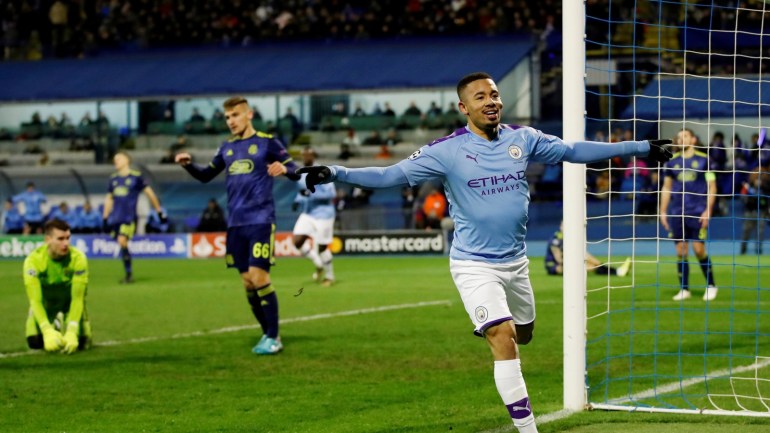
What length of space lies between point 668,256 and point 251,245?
18.8 metres

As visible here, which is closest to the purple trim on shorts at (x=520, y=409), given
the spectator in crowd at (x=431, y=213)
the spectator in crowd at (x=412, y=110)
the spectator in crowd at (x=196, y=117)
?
the spectator in crowd at (x=431, y=213)

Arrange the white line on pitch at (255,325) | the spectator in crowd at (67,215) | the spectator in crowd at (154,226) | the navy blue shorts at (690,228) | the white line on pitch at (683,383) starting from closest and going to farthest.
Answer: the white line on pitch at (683,383), the white line on pitch at (255,325), the navy blue shorts at (690,228), the spectator in crowd at (154,226), the spectator in crowd at (67,215)

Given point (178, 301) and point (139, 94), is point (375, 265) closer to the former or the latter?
point (178, 301)

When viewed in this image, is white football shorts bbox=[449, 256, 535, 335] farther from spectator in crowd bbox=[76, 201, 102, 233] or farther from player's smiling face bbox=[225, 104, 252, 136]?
spectator in crowd bbox=[76, 201, 102, 233]

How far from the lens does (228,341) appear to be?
44.2 ft

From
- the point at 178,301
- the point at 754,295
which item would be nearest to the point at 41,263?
the point at 178,301

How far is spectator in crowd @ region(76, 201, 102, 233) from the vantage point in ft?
120

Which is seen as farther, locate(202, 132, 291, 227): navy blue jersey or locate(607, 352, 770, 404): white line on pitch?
locate(202, 132, 291, 227): navy blue jersey

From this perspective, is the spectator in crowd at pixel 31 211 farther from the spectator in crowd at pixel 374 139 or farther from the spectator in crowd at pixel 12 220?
the spectator in crowd at pixel 374 139

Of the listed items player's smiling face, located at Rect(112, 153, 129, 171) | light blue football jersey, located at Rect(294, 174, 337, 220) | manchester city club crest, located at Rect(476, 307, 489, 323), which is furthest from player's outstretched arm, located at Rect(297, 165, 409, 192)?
player's smiling face, located at Rect(112, 153, 129, 171)

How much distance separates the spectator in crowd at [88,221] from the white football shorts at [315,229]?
15950 mm

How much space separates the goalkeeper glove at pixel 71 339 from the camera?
40.8 feet

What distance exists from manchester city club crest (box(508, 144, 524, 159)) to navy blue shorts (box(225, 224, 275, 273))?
5.14 meters

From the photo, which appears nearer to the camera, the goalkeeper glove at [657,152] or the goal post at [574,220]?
the goalkeeper glove at [657,152]
